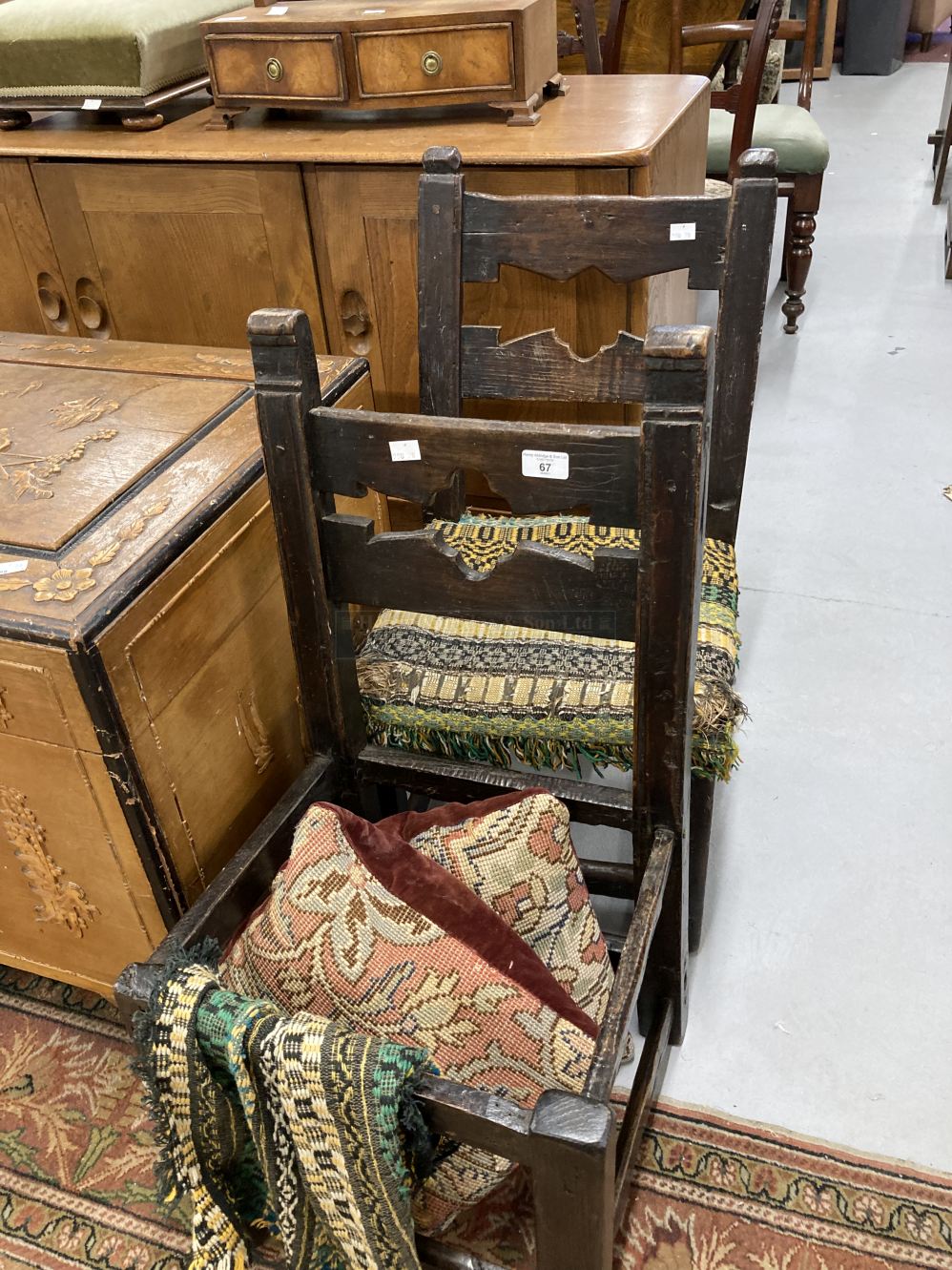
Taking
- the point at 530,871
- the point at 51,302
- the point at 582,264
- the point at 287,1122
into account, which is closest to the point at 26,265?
the point at 51,302

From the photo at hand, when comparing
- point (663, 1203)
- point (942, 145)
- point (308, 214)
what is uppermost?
point (308, 214)

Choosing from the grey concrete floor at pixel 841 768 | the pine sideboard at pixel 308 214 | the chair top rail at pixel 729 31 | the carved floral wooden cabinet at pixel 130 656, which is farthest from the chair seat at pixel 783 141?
the carved floral wooden cabinet at pixel 130 656

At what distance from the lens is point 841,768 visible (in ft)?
5.82

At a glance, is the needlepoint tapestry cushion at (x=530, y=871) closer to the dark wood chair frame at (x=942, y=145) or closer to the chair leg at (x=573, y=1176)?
the chair leg at (x=573, y=1176)

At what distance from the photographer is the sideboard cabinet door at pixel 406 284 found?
153cm

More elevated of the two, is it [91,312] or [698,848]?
[91,312]

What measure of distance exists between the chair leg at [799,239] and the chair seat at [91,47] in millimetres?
1811

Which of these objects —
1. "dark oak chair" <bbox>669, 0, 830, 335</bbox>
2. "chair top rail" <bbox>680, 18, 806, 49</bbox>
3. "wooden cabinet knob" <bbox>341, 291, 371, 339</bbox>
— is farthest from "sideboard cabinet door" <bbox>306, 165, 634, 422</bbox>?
"chair top rail" <bbox>680, 18, 806, 49</bbox>

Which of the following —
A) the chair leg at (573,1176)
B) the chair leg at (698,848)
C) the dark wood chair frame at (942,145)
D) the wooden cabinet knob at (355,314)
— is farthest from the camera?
the dark wood chair frame at (942,145)

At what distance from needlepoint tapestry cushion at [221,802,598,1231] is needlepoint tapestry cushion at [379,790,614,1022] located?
0.18 ft

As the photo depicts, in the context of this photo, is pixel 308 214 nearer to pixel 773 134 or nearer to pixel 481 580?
pixel 481 580

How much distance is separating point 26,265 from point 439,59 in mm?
838

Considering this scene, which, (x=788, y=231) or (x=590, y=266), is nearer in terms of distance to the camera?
(x=590, y=266)

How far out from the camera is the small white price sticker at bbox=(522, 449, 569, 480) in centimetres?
94
